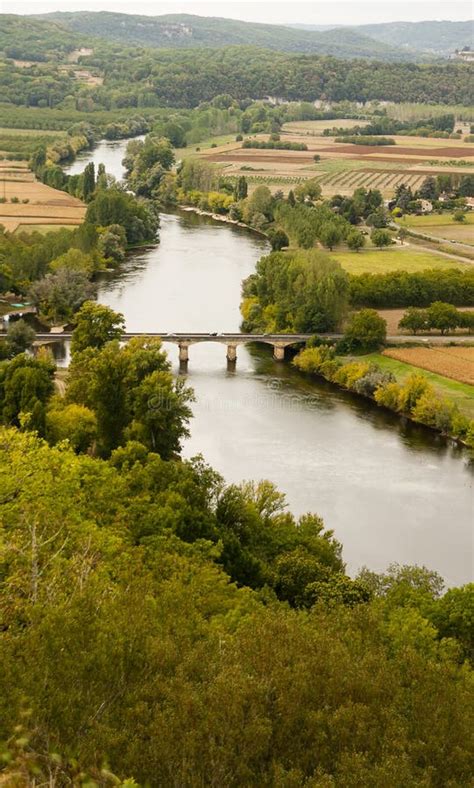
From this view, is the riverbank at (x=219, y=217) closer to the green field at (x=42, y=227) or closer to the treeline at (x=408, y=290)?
the green field at (x=42, y=227)

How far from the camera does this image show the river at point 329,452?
108 ft

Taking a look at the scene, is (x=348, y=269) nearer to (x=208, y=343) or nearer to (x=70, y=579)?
(x=208, y=343)

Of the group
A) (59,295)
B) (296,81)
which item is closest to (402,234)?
(59,295)

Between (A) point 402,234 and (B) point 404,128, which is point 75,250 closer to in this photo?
(A) point 402,234

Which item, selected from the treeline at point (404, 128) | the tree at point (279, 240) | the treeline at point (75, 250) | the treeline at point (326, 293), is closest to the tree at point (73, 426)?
the treeline at point (326, 293)

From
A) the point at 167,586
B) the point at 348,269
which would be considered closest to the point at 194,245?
the point at 348,269

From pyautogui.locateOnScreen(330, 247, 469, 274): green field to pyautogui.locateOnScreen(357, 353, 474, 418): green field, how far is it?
17.0 meters

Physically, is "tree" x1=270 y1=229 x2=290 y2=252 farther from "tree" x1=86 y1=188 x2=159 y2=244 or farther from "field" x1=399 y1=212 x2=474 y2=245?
"field" x1=399 y1=212 x2=474 y2=245

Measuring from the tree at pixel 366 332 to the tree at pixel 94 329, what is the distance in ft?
39.6

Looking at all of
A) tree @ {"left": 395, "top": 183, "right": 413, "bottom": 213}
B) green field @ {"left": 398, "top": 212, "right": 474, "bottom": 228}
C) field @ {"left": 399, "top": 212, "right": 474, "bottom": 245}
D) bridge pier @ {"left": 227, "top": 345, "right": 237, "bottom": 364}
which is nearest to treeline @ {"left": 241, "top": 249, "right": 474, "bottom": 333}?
bridge pier @ {"left": 227, "top": 345, "right": 237, "bottom": 364}

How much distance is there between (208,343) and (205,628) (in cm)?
4125

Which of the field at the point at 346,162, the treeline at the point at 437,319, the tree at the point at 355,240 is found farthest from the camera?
the field at the point at 346,162

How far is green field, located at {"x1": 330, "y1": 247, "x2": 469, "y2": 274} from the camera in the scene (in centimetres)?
6912

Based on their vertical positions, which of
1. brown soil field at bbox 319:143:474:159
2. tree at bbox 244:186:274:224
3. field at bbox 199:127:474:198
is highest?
brown soil field at bbox 319:143:474:159
